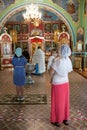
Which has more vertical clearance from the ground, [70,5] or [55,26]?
[70,5]

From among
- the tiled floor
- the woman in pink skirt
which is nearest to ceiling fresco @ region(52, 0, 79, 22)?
the tiled floor

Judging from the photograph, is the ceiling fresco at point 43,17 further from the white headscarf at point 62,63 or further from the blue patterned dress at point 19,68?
the white headscarf at point 62,63

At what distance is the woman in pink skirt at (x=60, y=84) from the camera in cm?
424

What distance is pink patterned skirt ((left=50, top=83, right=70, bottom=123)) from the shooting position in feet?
14.4

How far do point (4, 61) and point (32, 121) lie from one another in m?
12.2

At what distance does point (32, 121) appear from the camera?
4.77 metres

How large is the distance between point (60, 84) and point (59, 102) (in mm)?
360

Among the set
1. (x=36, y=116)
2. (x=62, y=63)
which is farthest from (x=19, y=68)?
(x=62, y=63)

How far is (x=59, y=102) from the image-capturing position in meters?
4.39

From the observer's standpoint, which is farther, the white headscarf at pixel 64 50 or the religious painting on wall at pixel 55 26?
the religious painting on wall at pixel 55 26

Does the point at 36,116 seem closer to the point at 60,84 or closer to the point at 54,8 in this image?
the point at 60,84

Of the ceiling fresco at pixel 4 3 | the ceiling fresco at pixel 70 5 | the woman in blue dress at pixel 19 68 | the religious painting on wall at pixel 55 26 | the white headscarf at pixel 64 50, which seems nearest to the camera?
the white headscarf at pixel 64 50

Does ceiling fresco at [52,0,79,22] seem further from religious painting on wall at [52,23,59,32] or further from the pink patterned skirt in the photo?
the pink patterned skirt

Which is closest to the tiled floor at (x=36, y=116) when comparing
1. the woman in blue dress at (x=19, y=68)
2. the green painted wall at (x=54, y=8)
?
the woman in blue dress at (x=19, y=68)
